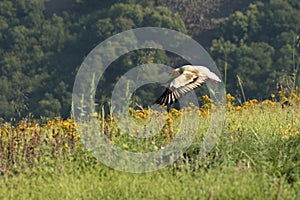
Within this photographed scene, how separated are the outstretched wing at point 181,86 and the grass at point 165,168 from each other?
24 centimetres

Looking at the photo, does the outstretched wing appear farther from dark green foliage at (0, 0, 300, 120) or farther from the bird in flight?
dark green foliage at (0, 0, 300, 120)

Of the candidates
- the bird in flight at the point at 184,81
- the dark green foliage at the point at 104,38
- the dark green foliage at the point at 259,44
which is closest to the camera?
the bird in flight at the point at 184,81

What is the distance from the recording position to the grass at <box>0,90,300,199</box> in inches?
271

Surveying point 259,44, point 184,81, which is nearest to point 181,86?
point 184,81

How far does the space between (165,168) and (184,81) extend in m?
0.95

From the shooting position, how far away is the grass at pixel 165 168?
689 cm

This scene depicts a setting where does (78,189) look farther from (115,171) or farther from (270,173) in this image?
(270,173)

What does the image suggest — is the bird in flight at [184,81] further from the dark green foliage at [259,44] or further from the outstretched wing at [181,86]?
the dark green foliage at [259,44]

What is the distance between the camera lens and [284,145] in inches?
314

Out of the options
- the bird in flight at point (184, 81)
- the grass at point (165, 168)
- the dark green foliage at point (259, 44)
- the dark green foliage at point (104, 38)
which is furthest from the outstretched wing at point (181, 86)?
the dark green foliage at point (259, 44)

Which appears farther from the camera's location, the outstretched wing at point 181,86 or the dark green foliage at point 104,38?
the dark green foliage at point 104,38

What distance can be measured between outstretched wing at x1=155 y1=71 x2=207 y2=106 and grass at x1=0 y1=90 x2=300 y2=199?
245 millimetres

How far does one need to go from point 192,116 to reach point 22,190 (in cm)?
280

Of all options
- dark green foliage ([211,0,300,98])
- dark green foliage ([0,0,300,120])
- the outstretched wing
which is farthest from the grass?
dark green foliage ([211,0,300,98])
